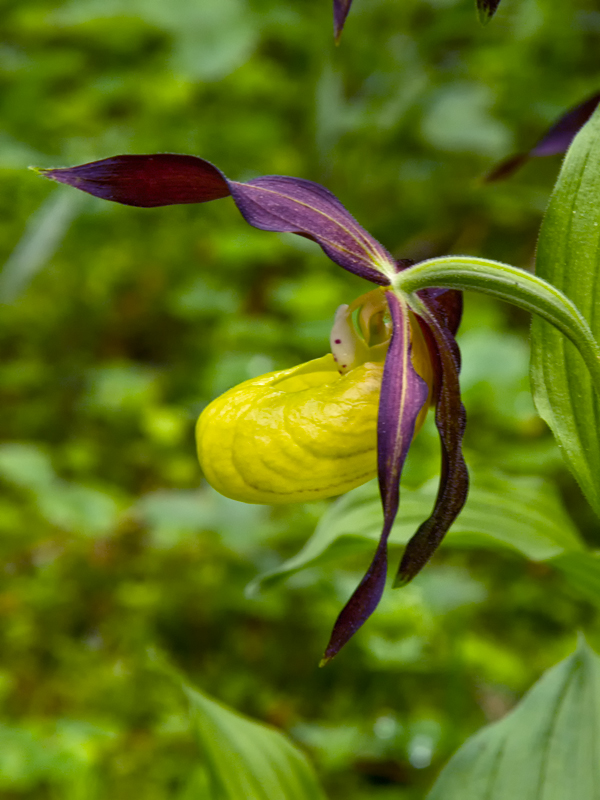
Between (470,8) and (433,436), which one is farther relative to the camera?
(470,8)

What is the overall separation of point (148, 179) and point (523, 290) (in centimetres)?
38

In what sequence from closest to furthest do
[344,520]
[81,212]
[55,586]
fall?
[344,520] → [55,586] → [81,212]

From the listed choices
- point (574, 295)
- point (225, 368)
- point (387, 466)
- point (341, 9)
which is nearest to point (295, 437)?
point (387, 466)

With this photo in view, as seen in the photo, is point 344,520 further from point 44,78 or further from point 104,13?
point 44,78

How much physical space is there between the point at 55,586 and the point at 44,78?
1.84 metres

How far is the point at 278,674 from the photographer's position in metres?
1.65

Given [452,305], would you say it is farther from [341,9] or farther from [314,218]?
[341,9]

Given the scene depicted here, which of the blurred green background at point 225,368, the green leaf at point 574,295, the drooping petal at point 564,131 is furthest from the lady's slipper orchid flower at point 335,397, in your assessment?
the blurred green background at point 225,368

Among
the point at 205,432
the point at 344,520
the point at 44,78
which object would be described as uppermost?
the point at 44,78

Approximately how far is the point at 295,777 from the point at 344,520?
391 mm

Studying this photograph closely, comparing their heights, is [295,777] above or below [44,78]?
below

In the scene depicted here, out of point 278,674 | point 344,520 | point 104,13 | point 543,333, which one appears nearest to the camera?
point 543,333

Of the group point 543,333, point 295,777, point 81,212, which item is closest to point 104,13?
point 81,212

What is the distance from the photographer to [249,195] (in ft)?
2.32
